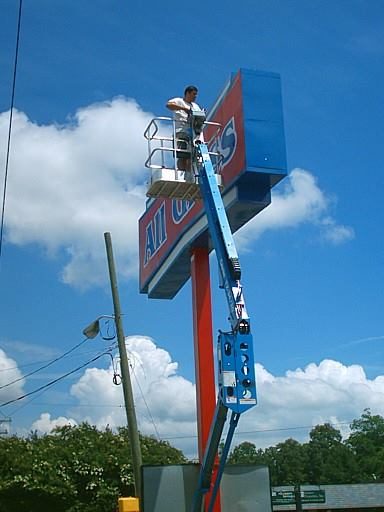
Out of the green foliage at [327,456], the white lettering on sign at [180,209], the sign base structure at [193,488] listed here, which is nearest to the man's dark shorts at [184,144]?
the white lettering on sign at [180,209]

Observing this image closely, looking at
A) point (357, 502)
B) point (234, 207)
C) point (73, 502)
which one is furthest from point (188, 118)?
point (357, 502)

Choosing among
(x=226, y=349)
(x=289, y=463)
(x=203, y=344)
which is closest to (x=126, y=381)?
(x=203, y=344)

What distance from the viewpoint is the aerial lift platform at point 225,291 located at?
9922 millimetres

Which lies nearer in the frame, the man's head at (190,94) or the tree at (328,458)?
the man's head at (190,94)

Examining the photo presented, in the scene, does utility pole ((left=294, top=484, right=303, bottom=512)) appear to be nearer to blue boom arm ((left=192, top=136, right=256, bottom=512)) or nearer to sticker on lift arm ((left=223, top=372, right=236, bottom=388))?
blue boom arm ((left=192, top=136, right=256, bottom=512))

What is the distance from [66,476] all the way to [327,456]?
196 feet

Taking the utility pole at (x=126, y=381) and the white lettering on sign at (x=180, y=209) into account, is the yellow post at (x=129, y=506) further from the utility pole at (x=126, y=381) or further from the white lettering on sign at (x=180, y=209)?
the white lettering on sign at (x=180, y=209)

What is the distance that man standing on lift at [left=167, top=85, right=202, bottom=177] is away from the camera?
41.8 feet

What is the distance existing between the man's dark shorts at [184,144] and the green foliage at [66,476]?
22241 millimetres

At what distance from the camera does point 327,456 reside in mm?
86250

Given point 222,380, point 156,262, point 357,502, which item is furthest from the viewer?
point 357,502

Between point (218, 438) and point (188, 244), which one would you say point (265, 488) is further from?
point (188, 244)

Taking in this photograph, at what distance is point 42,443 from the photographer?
3509 cm

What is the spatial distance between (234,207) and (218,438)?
3.97 meters
